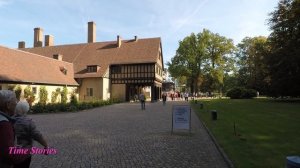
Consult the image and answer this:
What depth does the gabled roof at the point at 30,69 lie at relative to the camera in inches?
1117

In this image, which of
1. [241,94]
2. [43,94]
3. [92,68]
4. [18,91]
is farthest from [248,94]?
[18,91]

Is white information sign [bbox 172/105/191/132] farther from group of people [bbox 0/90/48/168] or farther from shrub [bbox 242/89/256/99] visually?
shrub [bbox 242/89/256/99]

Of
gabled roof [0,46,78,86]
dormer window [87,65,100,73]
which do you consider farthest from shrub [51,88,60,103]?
dormer window [87,65,100,73]

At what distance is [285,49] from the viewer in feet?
108

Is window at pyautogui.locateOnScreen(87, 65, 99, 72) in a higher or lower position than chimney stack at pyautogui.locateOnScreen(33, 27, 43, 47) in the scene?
lower

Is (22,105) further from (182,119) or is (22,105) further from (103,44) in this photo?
(103,44)

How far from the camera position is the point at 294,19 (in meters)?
32.5

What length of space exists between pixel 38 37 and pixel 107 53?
21.8 metres

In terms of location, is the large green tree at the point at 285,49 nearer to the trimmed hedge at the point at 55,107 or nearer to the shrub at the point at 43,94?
the trimmed hedge at the point at 55,107

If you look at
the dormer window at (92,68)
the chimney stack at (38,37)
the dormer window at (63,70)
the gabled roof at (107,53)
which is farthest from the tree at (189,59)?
the chimney stack at (38,37)

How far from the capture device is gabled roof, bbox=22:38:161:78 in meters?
42.7

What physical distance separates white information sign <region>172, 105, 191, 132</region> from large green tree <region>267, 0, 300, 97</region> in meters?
22.8

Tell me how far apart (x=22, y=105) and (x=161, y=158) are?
183 inches

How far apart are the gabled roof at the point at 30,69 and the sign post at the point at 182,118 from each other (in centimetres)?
1972
